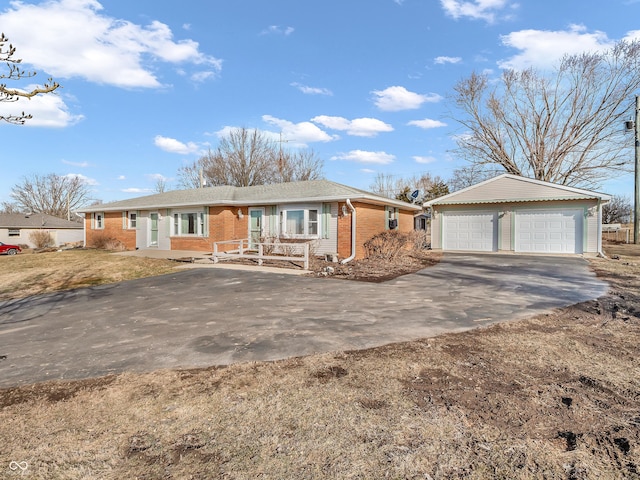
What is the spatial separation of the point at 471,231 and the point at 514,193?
9.42 feet

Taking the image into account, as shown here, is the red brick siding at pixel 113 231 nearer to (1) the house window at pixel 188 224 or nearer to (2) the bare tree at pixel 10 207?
(1) the house window at pixel 188 224

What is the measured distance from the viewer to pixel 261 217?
17.0 meters

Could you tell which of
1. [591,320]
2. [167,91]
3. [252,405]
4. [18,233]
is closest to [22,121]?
[252,405]

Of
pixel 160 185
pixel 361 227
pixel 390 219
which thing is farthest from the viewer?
pixel 160 185

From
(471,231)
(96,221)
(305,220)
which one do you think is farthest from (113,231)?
A: (471,231)

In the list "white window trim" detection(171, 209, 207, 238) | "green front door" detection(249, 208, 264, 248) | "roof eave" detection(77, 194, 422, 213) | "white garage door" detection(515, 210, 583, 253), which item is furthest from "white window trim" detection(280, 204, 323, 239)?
"white garage door" detection(515, 210, 583, 253)

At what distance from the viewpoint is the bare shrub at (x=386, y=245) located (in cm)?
1411

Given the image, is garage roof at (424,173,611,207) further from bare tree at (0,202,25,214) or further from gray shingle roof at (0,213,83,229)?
bare tree at (0,202,25,214)

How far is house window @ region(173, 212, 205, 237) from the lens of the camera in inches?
712

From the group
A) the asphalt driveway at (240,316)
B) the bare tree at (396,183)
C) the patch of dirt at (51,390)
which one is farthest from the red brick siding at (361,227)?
the bare tree at (396,183)

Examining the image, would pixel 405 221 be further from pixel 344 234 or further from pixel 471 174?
pixel 471 174

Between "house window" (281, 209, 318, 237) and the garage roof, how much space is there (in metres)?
7.97

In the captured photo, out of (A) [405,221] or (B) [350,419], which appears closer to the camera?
(B) [350,419]

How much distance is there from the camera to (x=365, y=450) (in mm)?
2270
